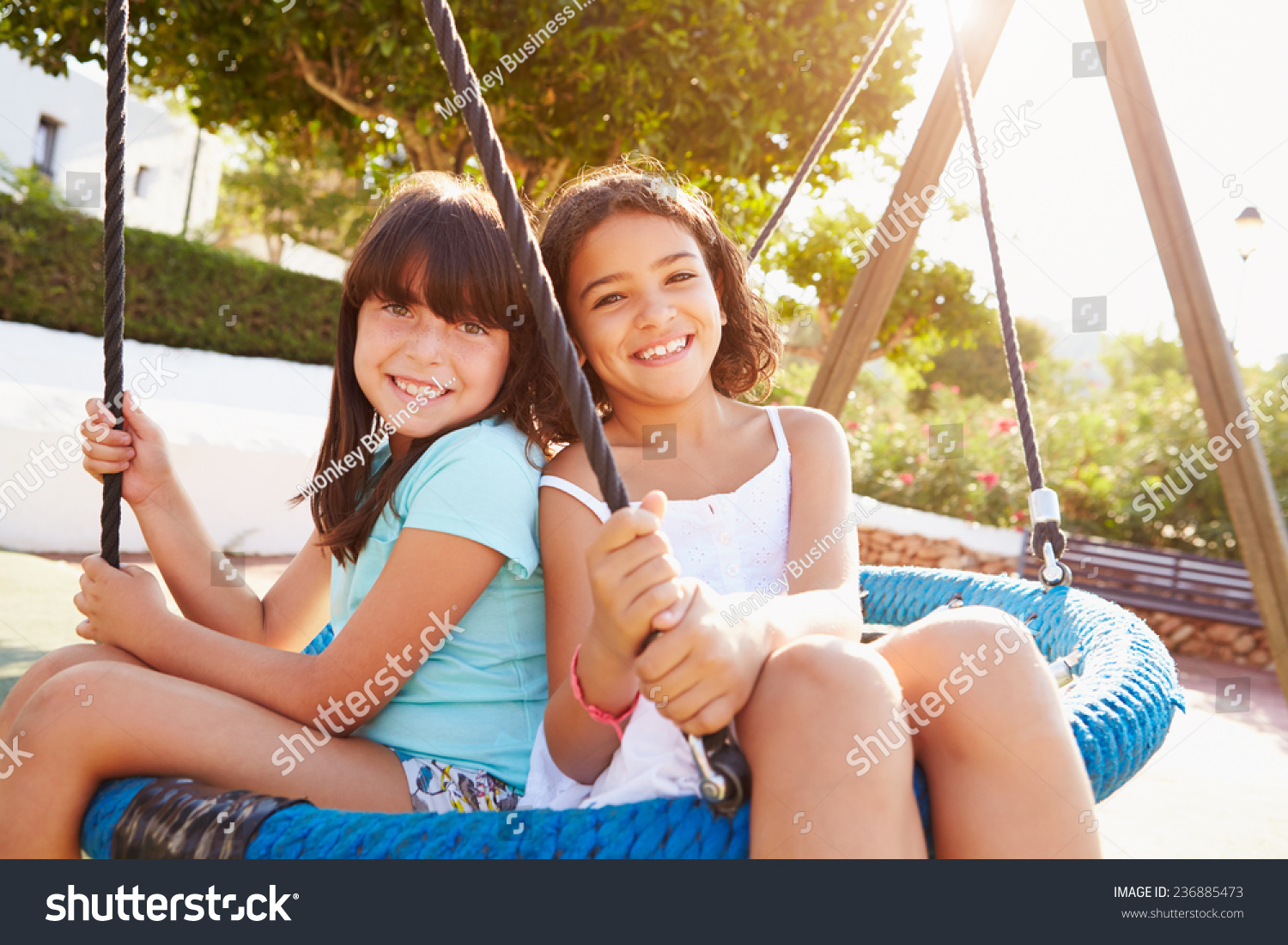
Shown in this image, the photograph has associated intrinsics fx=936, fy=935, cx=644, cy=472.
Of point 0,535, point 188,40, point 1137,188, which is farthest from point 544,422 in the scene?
point 0,535

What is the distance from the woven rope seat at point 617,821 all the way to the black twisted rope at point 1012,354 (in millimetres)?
278

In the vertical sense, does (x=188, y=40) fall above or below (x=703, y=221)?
above

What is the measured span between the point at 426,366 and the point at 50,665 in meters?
0.51

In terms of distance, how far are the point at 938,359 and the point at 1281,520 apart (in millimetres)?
13393

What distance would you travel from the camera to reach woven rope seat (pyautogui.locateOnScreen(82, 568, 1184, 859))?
665 millimetres

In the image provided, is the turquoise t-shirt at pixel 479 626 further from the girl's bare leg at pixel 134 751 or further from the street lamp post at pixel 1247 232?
the street lamp post at pixel 1247 232

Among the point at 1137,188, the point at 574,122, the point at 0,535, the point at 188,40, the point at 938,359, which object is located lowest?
the point at 1137,188

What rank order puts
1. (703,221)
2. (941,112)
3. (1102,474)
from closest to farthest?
(703,221), (941,112), (1102,474)

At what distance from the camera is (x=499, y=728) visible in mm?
1019

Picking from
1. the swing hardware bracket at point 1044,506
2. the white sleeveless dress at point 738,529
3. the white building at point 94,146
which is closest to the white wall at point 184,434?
the white building at point 94,146

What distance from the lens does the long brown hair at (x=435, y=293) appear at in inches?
43.4

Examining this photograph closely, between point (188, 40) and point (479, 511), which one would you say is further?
point (188, 40)

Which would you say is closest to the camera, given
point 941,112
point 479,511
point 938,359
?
point 479,511
